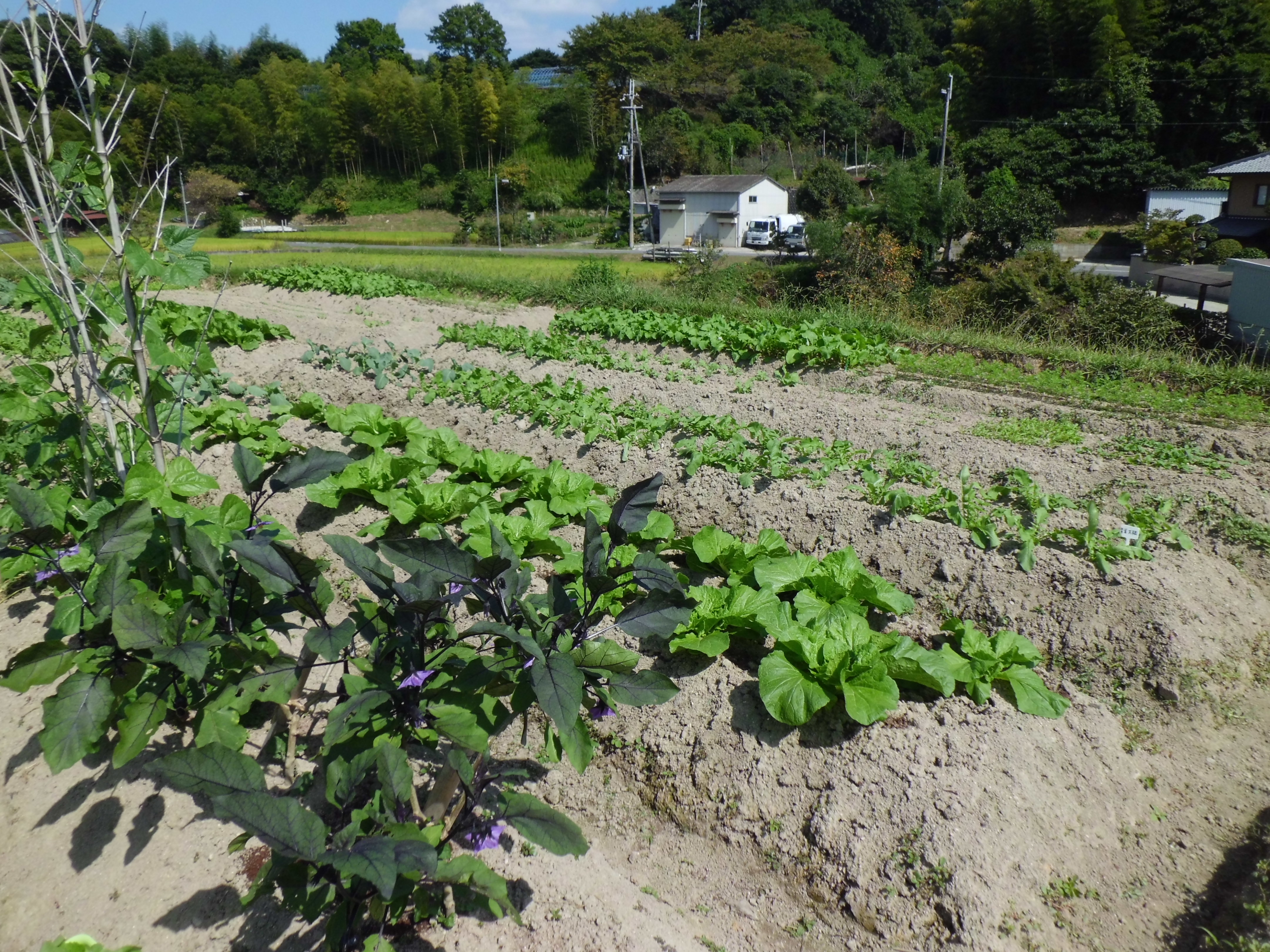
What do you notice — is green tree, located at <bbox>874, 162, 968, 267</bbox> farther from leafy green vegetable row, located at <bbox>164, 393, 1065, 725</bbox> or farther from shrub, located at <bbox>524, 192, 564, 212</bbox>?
shrub, located at <bbox>524, 192, 564, 212</bbox>

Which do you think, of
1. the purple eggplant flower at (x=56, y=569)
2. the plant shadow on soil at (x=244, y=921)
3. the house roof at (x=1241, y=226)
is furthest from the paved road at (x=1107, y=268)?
the plant shadow on soil at (x=244, y=921)

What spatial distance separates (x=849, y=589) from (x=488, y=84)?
56.1 metres

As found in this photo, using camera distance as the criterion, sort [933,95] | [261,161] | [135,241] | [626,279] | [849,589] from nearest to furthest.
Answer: [135,241] < [849,589] < [626,279] < [261,161] < [933,95]

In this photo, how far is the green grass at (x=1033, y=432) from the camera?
229 inches

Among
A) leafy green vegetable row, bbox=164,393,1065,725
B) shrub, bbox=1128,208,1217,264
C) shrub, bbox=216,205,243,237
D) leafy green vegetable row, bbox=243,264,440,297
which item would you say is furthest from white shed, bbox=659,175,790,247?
leafy green vegetable row, bbox=164,393,1065,725

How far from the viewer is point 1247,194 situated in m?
28.3

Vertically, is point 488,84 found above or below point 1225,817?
above

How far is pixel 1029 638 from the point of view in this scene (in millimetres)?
3828

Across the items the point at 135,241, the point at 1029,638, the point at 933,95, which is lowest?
the point at 1029,638

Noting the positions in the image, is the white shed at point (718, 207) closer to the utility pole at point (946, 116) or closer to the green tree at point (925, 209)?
the utility pole at point (946, 116)

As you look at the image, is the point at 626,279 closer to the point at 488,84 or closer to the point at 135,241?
the point at 135,241

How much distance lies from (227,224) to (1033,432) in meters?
41.6

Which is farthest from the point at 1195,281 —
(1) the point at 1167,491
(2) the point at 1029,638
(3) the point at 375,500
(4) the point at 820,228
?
(3) the point at 375,500

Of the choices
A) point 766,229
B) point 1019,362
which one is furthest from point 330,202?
point 1019,362
